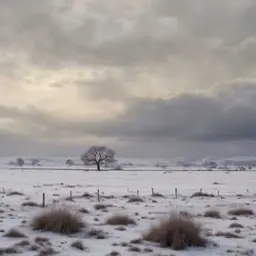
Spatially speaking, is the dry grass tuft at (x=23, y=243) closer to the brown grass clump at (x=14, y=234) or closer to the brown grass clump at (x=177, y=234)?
the brown grass clump at (x=14, y=234)

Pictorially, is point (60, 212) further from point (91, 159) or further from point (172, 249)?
point (91, 159)

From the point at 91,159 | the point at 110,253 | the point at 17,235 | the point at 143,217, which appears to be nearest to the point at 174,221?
the point at 110,253

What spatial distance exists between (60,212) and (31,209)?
9.23 meters

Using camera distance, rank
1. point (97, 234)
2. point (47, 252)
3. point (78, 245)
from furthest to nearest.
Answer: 1. point (97, 234)
2. point (78, 245)
3. point (47, 252)

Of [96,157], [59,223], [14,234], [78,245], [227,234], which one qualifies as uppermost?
[96,157]

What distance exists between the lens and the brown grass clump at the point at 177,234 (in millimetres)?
15180

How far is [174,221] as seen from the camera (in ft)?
51.4

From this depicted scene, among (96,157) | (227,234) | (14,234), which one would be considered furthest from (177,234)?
(96,157)

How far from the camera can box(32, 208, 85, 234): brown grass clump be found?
17875mm

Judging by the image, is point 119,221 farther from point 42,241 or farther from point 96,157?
point 96,157

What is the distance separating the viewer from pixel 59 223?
18031 millimetres

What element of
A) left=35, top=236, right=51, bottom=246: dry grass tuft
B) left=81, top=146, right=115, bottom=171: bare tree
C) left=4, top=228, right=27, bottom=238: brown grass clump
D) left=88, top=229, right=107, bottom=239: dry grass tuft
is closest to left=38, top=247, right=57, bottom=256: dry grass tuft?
left=35, top=236, right=51, bottom=246: dry grass tuft

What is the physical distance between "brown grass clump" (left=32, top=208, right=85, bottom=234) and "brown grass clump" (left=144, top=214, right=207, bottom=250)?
3.38m

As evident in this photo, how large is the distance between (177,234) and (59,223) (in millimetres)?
5140
